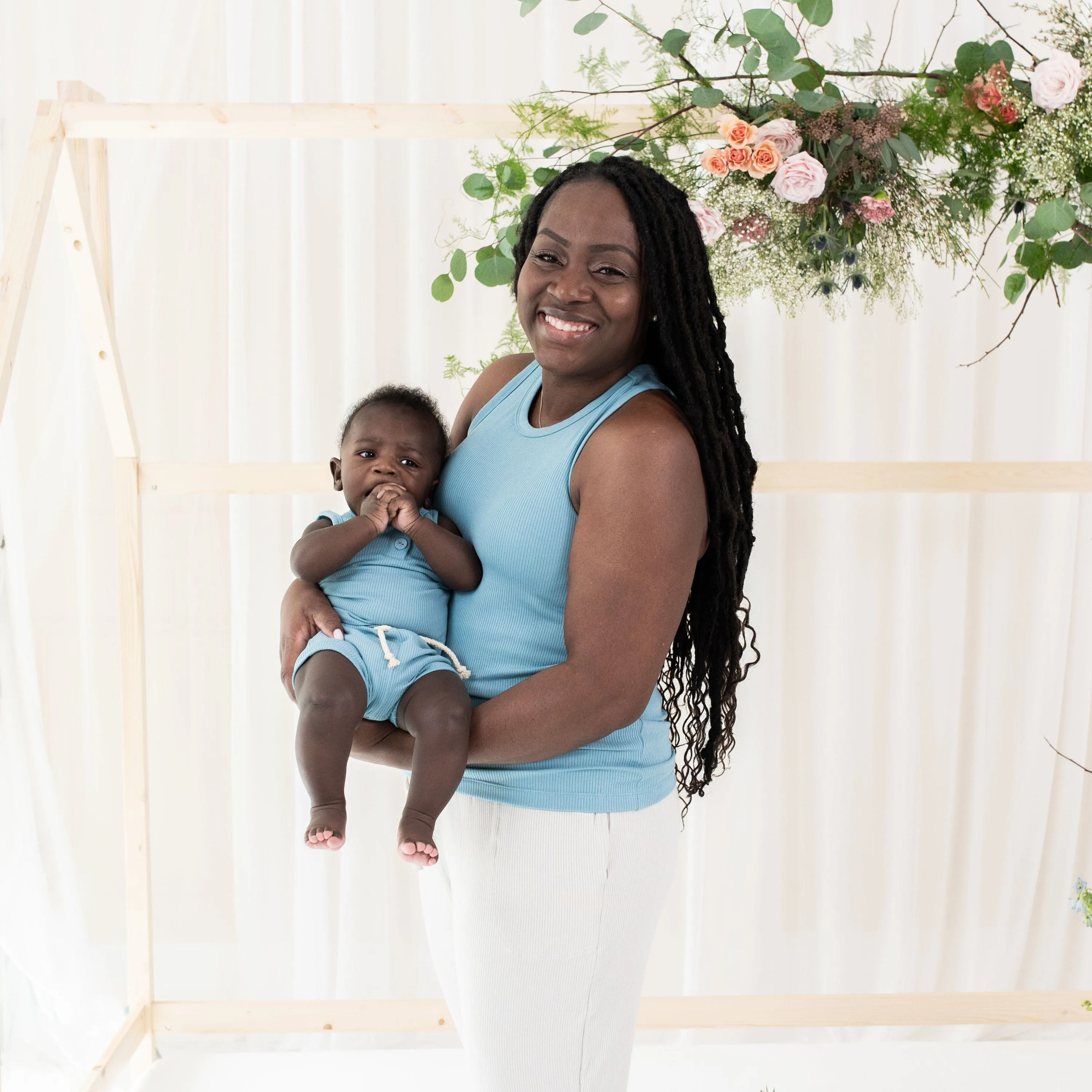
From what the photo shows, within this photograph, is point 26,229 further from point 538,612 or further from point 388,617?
point 538,612

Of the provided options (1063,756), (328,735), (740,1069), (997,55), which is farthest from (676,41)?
(740,1069)

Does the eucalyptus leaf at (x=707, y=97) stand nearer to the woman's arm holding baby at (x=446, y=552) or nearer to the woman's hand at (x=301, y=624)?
the woman's arm holding baby at (x=446, y=552)

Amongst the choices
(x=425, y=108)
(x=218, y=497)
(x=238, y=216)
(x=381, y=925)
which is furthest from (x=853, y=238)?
(x=381, y=925)

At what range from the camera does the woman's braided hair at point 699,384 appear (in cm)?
124

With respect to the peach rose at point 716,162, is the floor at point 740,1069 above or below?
Answer: below

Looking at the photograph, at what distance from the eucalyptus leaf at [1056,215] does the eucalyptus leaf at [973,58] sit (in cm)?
23

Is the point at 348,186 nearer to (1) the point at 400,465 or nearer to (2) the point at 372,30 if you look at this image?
(2) the point at 372,30

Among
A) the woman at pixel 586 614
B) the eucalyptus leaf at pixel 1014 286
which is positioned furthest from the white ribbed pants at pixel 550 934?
the eucalyptus leaf at pixel 1014 286

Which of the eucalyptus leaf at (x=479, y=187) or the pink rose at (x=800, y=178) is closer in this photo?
the pink rose at (x=800, y=178)

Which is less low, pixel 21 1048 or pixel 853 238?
pixel 853 238

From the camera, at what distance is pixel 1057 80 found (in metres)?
1.63

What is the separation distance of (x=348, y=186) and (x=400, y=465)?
3.72ft

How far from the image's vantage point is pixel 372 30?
2338 mm

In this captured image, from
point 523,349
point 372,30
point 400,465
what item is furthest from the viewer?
point 372,30
